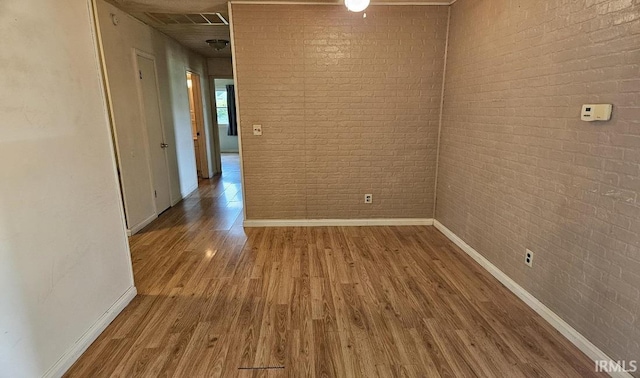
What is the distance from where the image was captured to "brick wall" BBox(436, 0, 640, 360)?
1.63 m

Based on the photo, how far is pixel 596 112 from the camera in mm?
1740

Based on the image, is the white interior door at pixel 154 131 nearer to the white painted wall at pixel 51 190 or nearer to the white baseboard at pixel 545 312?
the white painted wall at pixel 51 190

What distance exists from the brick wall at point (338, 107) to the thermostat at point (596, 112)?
1951mm

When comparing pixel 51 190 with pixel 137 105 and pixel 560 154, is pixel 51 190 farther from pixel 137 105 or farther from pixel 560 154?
pixel 560 154

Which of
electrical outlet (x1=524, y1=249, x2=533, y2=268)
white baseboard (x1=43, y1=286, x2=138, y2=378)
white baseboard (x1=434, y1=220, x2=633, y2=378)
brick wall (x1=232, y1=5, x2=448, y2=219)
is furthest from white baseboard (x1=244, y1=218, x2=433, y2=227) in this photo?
white baseboard (x1=43, y1=286, x2=138, y2=378)

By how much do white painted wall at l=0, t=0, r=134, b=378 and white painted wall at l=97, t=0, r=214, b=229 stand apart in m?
1.64

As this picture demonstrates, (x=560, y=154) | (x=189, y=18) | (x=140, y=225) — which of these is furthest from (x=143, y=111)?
(x=560, y=154)

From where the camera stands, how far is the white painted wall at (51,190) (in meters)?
1.46

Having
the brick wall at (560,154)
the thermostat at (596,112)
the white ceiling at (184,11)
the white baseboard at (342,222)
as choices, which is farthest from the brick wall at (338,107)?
the thermostat at (596,112)

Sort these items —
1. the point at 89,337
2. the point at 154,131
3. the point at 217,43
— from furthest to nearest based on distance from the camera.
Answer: the point at 217,43 < the point at 154,131 < the point at 89,337

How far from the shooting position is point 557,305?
2.09m

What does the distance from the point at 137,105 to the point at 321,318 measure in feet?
11.2

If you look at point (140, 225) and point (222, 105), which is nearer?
point (140, 225)

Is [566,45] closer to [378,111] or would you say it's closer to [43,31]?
[378,111]
